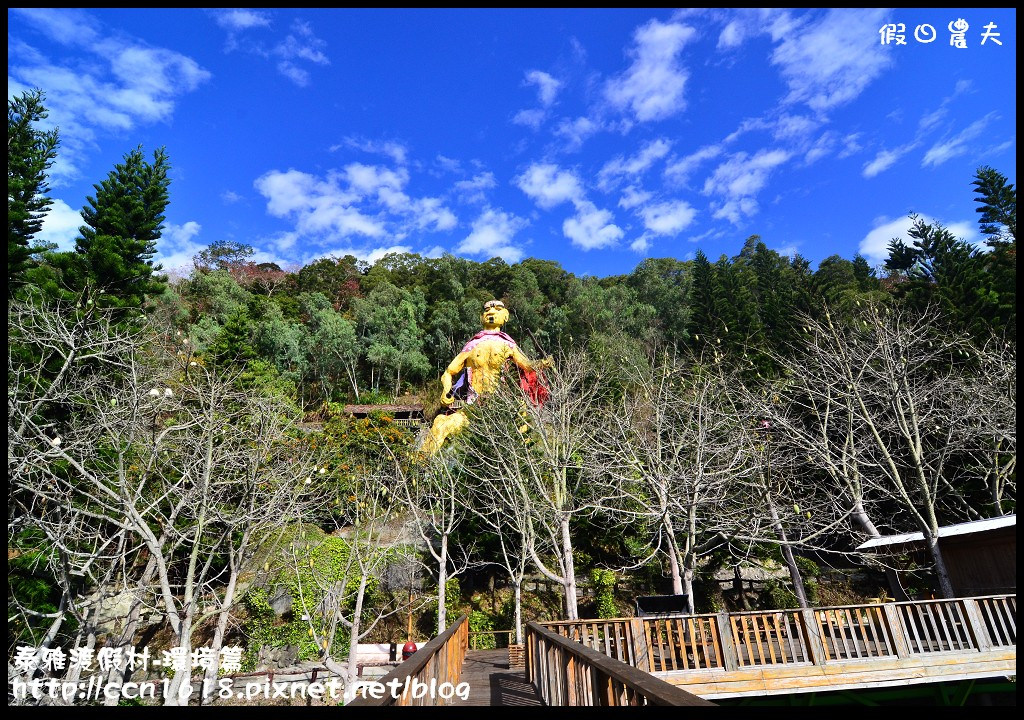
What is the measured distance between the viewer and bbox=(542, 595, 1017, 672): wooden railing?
285 inches

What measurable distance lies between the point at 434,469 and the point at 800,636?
9.78 m

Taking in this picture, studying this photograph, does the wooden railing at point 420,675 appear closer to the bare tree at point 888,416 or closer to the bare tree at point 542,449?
the bare tree at point 542,449

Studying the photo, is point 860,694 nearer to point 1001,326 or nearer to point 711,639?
point 711,639

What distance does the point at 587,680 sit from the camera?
374cm

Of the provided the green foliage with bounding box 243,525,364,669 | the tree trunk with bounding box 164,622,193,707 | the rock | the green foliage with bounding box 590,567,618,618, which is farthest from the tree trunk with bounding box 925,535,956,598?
the rock

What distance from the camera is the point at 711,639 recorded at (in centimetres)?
755

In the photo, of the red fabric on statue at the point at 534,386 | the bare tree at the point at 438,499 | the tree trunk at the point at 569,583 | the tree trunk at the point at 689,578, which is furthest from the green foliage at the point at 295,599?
the tree trunk at the point at 689,578

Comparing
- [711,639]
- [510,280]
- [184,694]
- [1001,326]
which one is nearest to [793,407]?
[1001,326]

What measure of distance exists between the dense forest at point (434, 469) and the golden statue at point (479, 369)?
187cm

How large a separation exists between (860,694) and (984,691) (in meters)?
2.26

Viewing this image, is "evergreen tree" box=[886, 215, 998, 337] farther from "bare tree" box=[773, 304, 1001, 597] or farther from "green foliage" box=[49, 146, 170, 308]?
"green foliage" box=[49, 146, 170, 308]

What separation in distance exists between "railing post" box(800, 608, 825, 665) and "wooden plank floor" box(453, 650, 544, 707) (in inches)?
162

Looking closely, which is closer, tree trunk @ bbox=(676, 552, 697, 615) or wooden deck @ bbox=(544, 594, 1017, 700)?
wooden deck @ bbox=(544, 594, 1017, 700)

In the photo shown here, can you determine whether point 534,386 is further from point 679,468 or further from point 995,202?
point 995,202
